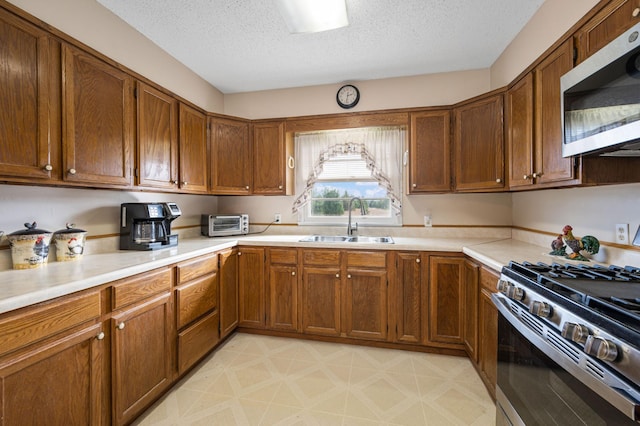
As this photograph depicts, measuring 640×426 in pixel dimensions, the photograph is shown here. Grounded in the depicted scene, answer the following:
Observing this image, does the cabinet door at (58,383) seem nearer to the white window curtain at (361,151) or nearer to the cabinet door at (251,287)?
the cabinet door at (251,287)

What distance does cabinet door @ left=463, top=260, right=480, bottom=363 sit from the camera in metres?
1.92

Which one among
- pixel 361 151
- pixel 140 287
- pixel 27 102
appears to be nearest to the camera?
pixel 27 102

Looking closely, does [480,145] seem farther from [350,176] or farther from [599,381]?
[599,381]

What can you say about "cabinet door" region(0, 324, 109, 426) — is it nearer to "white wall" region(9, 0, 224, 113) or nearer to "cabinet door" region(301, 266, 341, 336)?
"cabinet door" region(301, 266, 341, 336)

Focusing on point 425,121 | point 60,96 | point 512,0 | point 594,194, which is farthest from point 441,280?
point 60,96

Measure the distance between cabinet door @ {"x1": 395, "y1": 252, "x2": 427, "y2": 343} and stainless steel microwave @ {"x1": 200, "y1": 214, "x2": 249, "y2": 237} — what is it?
5.47 ft

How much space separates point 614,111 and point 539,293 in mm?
739

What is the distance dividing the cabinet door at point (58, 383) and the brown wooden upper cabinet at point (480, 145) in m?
2.75

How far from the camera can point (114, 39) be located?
6.47 feet

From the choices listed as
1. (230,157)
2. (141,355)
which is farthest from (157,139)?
(141,355)

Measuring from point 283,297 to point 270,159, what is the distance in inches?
55.6

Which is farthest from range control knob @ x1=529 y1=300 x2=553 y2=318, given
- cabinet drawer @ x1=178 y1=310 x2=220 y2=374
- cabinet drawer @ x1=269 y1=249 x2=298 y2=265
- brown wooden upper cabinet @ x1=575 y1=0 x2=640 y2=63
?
cabinet drawer @ x1=178 y1=310 x2=220 y2=374

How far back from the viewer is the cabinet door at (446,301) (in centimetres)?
216

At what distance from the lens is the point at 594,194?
5.29ft
